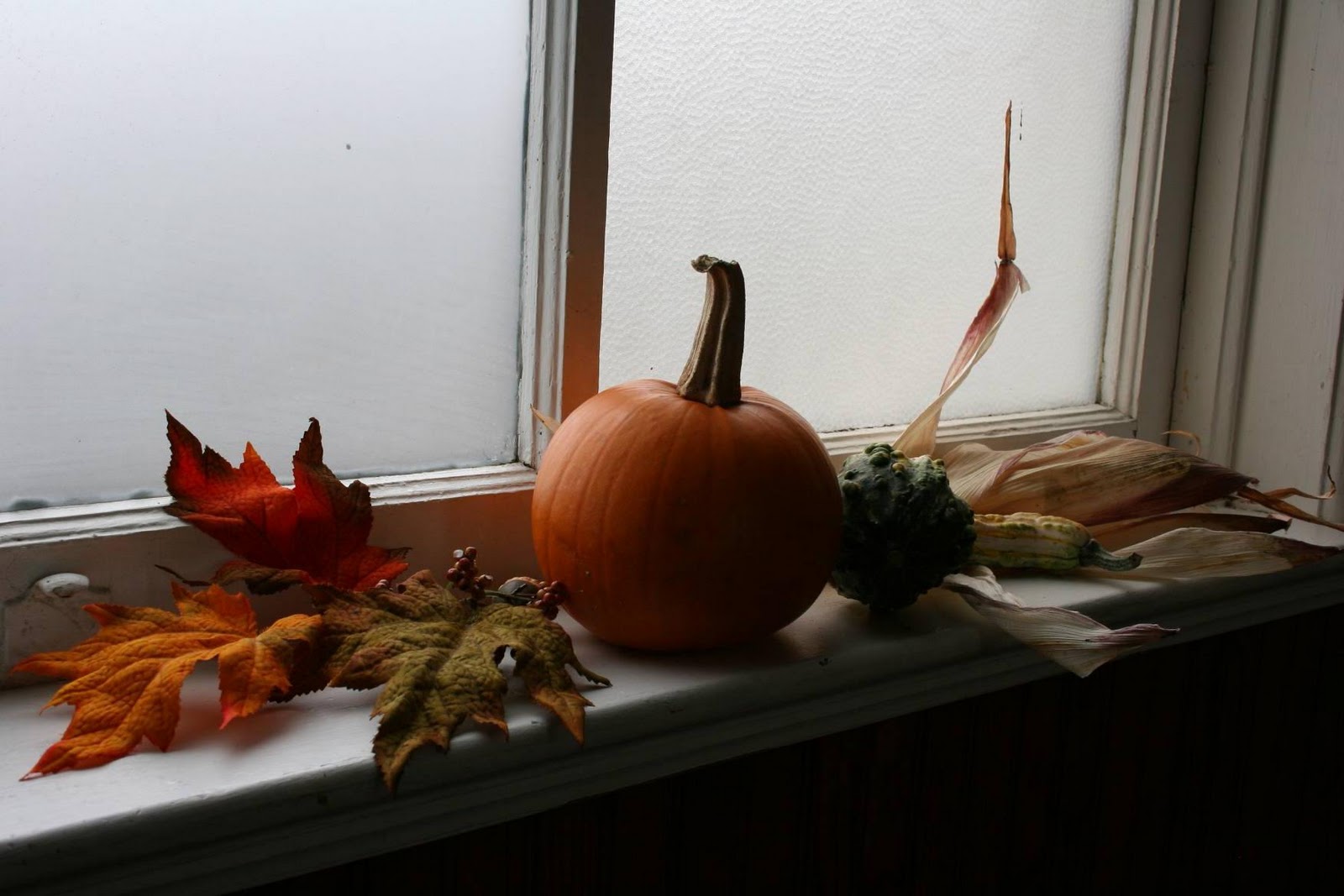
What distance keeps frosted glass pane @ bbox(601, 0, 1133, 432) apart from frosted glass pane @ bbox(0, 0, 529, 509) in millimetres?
120

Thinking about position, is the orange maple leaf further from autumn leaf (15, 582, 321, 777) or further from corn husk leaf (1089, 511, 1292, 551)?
corn husk leaf (1089, 511, 1292, 551)

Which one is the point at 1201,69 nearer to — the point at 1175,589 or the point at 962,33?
the point at 962,33

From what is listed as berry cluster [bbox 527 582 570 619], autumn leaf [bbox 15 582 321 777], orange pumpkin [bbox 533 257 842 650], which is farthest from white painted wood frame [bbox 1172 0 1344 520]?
autumn leaf [bbox 15 582 321 777]

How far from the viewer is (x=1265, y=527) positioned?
38.5 inches

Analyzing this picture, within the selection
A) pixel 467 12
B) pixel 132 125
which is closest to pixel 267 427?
pixel 132 125

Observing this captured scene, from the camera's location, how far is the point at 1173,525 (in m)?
0.99

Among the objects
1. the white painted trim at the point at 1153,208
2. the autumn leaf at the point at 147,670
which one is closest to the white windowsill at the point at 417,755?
the autumn leaf at the point at 147,670

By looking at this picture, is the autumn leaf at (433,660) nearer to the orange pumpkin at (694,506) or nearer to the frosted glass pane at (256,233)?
the orange pumpkin at (694,506)

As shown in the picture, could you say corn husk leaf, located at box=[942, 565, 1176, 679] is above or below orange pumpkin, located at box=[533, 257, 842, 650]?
below

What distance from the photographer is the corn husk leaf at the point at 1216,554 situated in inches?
36.6

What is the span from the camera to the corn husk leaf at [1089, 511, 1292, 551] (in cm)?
98

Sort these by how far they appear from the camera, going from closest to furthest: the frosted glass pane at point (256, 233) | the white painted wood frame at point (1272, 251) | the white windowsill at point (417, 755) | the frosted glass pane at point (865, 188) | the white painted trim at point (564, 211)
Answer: the white windowsill at point (417, 755) < the frosted glass pane at point (256, 233) < the white painted trim at point (564, 211) < the frosted glass pane at point (865, 188) < the white painted wood frame at point (1272, 251)

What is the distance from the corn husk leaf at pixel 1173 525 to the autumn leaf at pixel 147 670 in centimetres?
69

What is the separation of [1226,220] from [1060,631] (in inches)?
25.2
